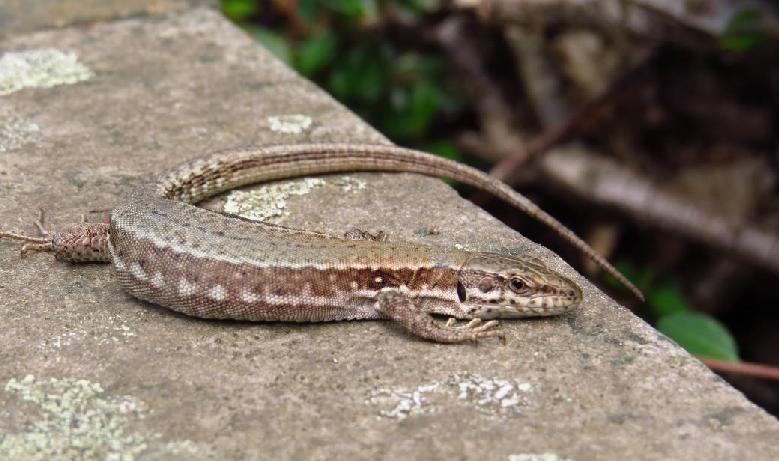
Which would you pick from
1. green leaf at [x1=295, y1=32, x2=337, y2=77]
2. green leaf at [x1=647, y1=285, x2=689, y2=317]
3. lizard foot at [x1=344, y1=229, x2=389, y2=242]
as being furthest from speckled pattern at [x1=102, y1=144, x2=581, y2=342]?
green leaf at [x1=295, y1=32, x2=337, y2=77]

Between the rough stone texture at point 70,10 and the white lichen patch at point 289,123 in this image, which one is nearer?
the white lichen patch at point 289,123

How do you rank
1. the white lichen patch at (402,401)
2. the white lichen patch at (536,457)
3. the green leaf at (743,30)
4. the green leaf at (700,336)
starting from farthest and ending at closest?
the green leaf at (743,30) → the green leaf at (700,336) → the white lichen patch at (402,401) → the white lichen patch at (536,457)

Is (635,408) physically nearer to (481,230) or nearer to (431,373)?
(431,373)

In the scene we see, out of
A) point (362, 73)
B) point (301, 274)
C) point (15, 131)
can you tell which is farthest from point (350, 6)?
point (301, 274)

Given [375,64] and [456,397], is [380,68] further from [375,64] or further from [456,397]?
[456,397]

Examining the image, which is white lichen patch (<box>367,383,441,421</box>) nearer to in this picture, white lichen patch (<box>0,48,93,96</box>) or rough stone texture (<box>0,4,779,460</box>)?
rough stone texture (<box>0,4,779,460</box>)

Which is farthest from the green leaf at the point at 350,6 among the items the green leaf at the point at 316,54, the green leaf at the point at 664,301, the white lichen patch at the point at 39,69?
the green leaf at the point at 664,301

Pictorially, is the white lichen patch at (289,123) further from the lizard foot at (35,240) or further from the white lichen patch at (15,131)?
the lizard foot at (35,240)
